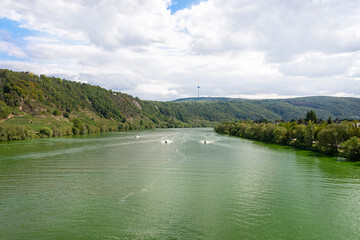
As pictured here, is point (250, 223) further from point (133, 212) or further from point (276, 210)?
point (133, 212)

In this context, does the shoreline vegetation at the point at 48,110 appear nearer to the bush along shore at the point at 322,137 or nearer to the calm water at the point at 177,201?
the calm water at the point at 177,201

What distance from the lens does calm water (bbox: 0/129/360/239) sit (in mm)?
18922

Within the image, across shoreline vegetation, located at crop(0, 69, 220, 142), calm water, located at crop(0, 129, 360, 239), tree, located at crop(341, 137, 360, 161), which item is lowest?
calm water, located at crop(0, 129, 360, 239)

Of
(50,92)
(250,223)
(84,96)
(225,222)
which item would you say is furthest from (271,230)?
(84,96)

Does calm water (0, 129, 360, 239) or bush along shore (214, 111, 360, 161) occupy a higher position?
bush along shore (214, 111, 360, 161)

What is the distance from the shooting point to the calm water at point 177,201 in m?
18.9

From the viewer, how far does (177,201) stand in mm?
24625

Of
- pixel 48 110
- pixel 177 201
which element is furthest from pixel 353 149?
pixel 48 110

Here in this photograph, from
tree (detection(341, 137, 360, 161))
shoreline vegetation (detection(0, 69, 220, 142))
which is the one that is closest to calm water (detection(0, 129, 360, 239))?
tree (detection(341, 137, 360, 161))

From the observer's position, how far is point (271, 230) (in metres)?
19.1

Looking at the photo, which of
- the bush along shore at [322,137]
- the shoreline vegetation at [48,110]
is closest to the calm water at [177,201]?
the bush along shore at [322,137]

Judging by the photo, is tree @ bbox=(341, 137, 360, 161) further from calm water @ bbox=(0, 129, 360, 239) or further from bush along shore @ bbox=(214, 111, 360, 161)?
calm water @ bbox=(0, 129, 360, 239)

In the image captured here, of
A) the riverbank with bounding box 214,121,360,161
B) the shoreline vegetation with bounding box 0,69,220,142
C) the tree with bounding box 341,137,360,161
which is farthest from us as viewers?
the shoreline vegetation with bounding box 0,69,220,142

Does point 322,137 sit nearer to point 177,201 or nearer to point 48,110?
point 177,201
